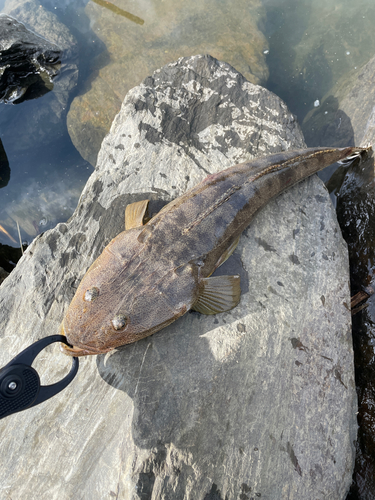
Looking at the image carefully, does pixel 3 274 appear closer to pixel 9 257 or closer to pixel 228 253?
pixel 9 257

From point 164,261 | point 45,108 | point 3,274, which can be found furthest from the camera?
point 45,108

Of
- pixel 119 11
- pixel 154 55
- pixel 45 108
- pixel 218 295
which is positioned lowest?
pixel 218 295

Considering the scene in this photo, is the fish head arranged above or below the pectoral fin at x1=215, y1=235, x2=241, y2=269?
above

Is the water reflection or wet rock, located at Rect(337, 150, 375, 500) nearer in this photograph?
wet rock, located at Rect(337, 150, 375, 500)

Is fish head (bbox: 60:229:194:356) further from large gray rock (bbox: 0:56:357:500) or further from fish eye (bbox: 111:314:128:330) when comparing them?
large gray rock (bbox: 0:56:357:500)

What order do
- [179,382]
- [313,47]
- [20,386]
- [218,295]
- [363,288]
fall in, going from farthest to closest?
[313,47] < [363,288] < [218,295] < [179,382] < [20,386]

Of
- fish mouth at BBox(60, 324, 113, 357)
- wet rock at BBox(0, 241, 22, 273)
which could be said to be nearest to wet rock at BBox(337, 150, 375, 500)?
fish mouth at BBox(60, 324, 113, 357)

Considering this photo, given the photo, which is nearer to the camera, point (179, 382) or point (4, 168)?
point (179, 382)

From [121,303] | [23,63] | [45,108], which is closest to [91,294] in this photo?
[121,303]
